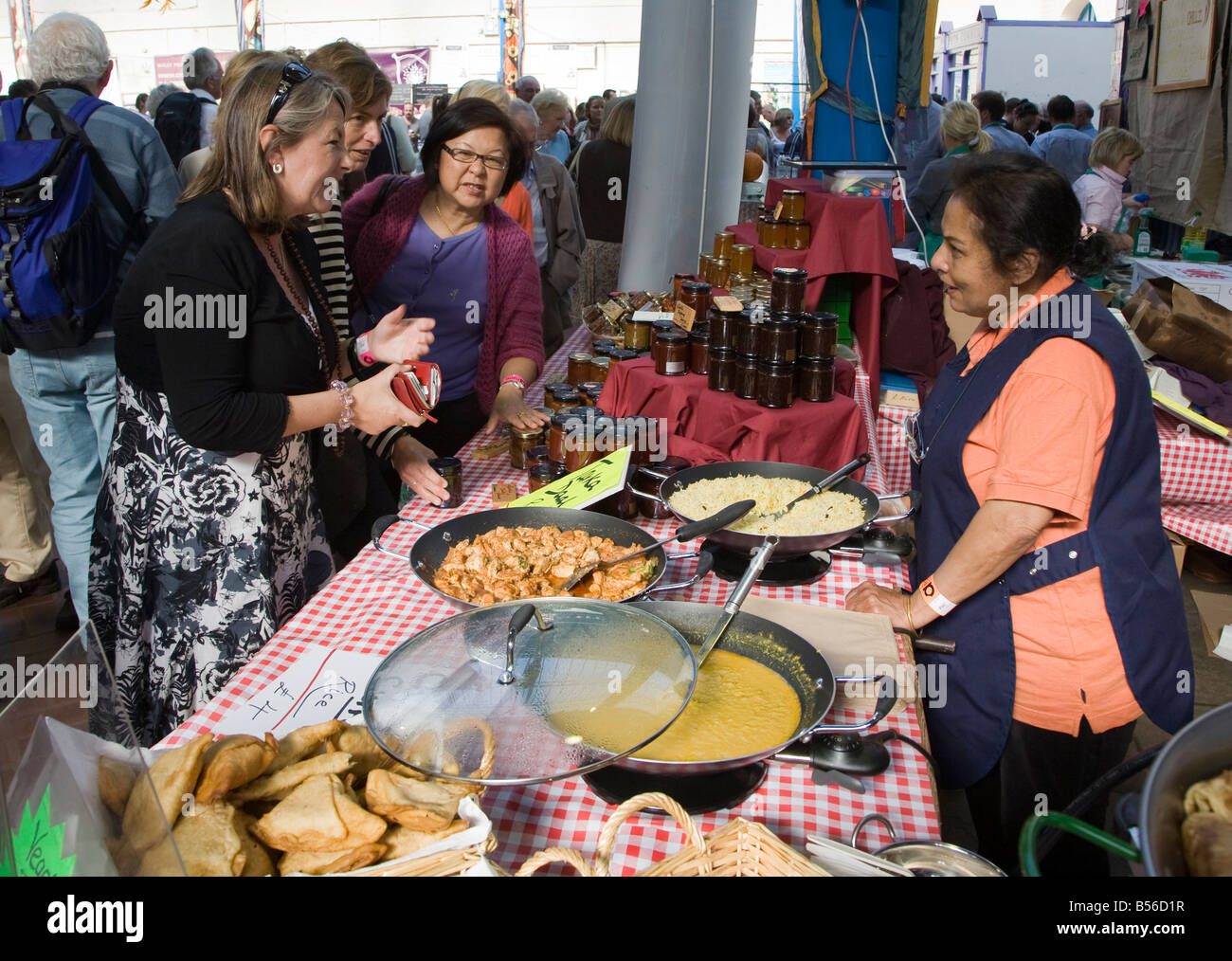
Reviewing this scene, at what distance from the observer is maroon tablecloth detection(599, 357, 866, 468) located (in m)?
2.50

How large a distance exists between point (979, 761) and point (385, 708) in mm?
1358

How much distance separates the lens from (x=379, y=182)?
3.19 metres

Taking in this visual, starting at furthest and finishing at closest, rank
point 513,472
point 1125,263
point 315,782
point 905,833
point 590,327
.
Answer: point 1125,263, point 590,327, point 513,472, point 905,833, point 315,782

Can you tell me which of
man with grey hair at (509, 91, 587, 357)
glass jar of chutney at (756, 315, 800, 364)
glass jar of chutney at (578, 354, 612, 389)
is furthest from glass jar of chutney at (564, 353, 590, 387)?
man with grey hair at (509, 91, 587, 357)

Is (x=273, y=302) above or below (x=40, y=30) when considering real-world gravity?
below

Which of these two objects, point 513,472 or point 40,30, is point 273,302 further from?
point 40,30

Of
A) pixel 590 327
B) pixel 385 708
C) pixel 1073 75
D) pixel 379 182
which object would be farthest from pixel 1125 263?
pixel 1073 75

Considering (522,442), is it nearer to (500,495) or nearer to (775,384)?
(500,495)

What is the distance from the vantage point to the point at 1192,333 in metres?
Result: 3.78

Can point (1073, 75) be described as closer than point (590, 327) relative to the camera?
No

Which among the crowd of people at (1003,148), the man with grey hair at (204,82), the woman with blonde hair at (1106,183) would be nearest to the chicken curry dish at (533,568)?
the crowd of people at (1003,148)
